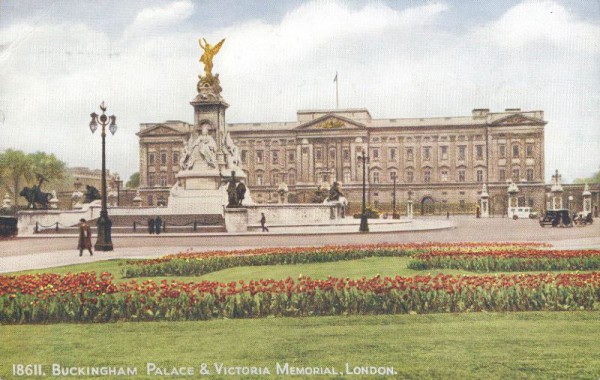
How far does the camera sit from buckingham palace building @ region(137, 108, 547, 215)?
81.4 metres

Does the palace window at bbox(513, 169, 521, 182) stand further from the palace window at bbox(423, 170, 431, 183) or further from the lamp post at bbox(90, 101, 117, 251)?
the lamp post at bbox(90, 101, 117, 251)

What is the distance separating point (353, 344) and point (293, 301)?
1.50 meters

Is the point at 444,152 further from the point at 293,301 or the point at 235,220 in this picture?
the point at 293,301

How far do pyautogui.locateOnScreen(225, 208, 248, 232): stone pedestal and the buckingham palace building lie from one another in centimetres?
5381

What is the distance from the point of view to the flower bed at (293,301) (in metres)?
8.63

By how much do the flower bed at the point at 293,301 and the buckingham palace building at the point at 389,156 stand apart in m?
72.7

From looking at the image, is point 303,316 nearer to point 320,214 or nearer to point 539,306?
point 539,306

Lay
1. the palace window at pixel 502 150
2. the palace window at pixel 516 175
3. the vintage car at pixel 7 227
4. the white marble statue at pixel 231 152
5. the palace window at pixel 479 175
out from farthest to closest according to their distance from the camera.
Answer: the palace window at pixel 479 175, the palace window at pixel 502 150, the palace window at pixel 516 175, the white marble statue at pixel 231 152, the vintage car at pixel 7 227

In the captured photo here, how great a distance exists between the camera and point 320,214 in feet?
108

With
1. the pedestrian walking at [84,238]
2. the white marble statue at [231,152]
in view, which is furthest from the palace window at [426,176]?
the pedestrian walking at [84,238]

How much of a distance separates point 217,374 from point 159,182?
7494 centimetres

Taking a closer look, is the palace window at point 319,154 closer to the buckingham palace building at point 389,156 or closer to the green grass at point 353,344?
the buckingham palace building at point 389,156

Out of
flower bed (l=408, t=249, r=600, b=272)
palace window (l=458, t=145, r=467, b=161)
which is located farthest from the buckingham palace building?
flower bed (l=408, t=249, r=600, b=272)

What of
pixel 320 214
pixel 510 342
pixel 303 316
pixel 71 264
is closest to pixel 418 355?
pixel 510 342
